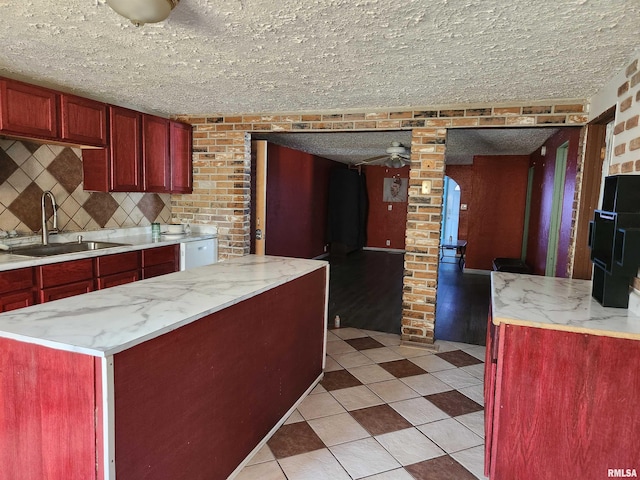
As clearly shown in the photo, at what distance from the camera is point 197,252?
4023 mm

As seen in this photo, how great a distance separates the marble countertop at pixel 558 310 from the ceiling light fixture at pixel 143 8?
174 centimetres

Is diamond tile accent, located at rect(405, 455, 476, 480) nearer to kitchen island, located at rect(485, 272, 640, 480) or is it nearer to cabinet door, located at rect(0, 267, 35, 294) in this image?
kitchen island, located at rect(485, 272, 640, 480)

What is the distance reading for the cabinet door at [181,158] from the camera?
4.04 m

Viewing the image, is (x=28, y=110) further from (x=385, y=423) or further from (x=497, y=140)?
(x=497, y=140)

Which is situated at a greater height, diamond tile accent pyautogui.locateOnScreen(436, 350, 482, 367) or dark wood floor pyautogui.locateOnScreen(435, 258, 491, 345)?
dark wood floor pyautogui.locateOnScreen(435, 258, 491, 345)

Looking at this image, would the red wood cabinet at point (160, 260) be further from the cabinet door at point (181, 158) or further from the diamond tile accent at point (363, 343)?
the diamond tile accent at point (363, 343)

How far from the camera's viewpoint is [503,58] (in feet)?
7.22

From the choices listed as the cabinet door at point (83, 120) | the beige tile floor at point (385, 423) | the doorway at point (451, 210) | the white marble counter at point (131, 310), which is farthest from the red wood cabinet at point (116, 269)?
the doorway at point (451, 210)

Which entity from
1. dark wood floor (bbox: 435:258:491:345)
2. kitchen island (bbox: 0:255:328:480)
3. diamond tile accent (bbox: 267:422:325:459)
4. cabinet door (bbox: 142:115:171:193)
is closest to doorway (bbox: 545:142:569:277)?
dark wood floor (bbox: 435:258:491:345)

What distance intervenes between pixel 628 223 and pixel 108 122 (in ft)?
11.9

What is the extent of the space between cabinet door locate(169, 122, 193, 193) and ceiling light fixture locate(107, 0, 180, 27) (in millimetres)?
2607

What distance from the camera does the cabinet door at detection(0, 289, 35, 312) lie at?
2.47 m

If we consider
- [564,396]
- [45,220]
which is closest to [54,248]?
[45,220]

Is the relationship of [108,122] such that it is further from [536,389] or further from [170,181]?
[536,389]
